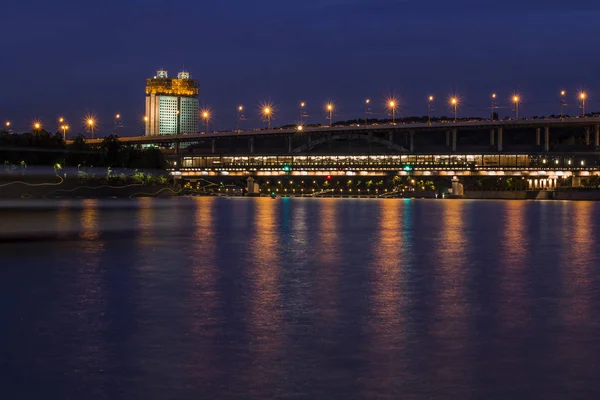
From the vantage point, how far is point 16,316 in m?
15.9

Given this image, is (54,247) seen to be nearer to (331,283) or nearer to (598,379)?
(331,283)

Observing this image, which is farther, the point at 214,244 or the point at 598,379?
the point at 214,244

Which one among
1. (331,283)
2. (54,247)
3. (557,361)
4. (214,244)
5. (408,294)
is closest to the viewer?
(557,361)

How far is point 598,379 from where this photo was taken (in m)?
11.4

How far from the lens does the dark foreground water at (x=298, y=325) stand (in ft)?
37.0

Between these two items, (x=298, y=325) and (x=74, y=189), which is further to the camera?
(x=74, y=189)

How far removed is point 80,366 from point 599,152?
176m

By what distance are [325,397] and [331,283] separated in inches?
414

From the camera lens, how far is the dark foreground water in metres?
11.3

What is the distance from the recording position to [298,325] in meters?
15.2

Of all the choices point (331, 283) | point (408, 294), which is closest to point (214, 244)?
point (331, 283)

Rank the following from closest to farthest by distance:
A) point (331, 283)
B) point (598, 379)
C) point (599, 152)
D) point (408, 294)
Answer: point (598, 379) < point (408, 294) < point (331, 283) < point (599, 152)

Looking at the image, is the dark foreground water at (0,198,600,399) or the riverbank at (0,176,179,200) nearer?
the dark foreground water at (0,198,600,399)

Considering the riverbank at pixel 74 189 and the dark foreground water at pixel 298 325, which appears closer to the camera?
the dark foreground water at pixel 298 325
